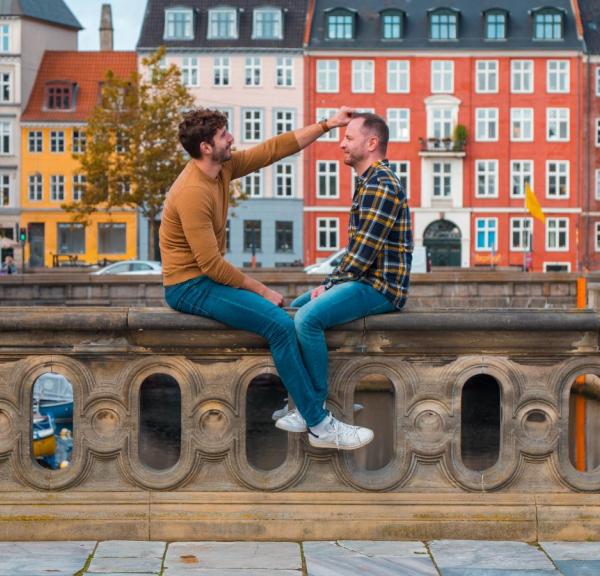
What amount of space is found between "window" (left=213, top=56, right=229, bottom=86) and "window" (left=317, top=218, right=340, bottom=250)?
909cm

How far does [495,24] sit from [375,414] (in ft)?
205

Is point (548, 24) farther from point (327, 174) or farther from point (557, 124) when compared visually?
point (327, 174)

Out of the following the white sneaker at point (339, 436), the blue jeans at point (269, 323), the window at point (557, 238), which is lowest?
the white sneaker at point (339, 436)

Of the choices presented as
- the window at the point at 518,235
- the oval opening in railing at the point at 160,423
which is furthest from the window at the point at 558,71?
the oval opening in railing at the point at 160,423

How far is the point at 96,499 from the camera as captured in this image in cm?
559

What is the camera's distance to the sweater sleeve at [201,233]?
18.0 feet

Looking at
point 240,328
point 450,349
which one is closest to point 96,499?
point 240,328

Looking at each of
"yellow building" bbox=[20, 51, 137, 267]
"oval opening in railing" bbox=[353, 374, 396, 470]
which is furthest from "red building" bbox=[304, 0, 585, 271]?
"oval opening in railing" bbox=[353, 374, 396, 470]

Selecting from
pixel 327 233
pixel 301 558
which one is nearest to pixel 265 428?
pixel 301 558

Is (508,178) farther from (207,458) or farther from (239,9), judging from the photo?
(207,458)

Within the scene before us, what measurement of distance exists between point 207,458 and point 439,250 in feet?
202

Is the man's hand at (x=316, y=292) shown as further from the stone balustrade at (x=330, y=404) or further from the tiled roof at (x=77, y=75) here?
the tiled roof at (x=77, y=75)

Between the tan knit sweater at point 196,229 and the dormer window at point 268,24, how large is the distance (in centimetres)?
6390

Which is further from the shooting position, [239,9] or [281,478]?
[239,9]
